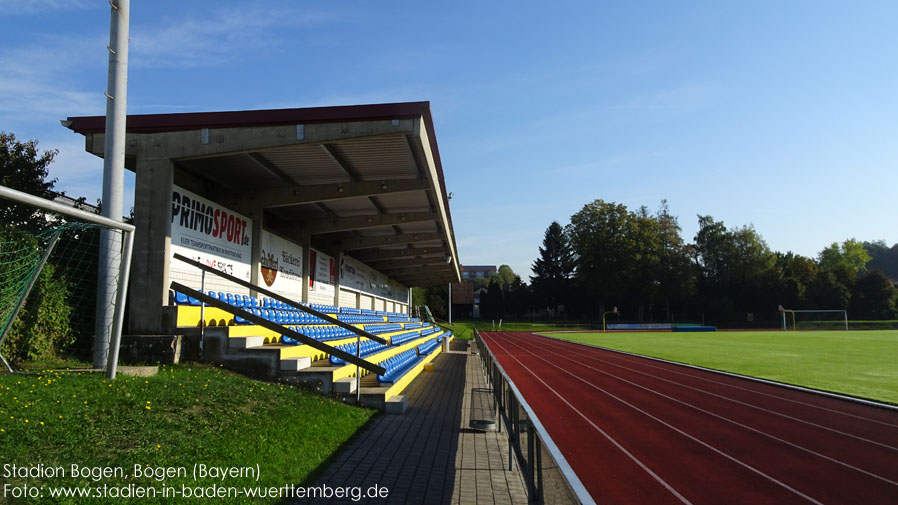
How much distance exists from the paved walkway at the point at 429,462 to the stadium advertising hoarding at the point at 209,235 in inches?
191

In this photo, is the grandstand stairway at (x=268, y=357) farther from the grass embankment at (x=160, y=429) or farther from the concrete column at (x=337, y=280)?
the concrete column at (x=337, y=280)

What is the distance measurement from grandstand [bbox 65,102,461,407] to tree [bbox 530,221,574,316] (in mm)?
66270

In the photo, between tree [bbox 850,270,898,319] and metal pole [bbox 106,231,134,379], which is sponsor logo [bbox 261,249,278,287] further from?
tree [bbox 850,270,898,319]

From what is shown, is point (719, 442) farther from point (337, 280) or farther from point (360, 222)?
point (337, 280)

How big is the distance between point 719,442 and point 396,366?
6.20 meters

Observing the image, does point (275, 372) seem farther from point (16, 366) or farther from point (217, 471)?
point (217, 471)

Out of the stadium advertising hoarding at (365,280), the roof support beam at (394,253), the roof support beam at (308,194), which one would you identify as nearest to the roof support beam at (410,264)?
the stadium advertising hoarding at (365,280)

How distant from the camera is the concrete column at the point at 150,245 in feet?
27.2

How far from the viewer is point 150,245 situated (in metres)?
8.46

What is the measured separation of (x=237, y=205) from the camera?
41.3 ft

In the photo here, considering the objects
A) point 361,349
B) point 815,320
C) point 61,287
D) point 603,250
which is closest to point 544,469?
point 61,287

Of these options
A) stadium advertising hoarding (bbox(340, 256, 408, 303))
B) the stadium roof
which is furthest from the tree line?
the stadium roof

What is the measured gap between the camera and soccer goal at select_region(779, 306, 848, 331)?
56.2 meters

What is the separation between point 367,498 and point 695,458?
4.21 metres
